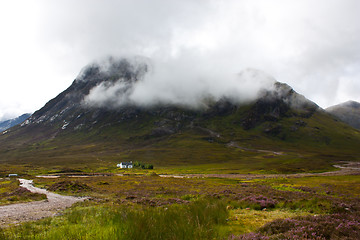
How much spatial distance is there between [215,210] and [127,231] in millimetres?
5524

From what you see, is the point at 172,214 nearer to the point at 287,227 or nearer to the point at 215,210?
the point at 215,210

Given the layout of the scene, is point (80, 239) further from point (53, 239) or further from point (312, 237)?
point (312, 237)

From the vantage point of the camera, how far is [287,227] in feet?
28.4

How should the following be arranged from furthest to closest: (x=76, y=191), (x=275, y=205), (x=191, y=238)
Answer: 1. (x=76, y=191)
2. (x=275, y=205)
3. (x=191, y=238)

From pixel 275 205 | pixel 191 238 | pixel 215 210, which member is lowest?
pixel 275 205

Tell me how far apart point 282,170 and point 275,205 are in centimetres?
8967

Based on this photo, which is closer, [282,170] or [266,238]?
[266,238]

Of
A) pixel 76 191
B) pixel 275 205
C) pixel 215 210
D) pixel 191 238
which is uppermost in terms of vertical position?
pixel 191 238

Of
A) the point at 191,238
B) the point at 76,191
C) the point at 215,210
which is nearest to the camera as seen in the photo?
the point at 191,238

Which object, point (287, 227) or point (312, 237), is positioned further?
point (287, 227)

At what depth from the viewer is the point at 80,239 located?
611cm

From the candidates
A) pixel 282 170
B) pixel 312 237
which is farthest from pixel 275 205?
pixel 282 170

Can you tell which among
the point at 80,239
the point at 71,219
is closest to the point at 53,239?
the point at 80,239

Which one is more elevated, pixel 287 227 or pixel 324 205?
pixel 287 227
